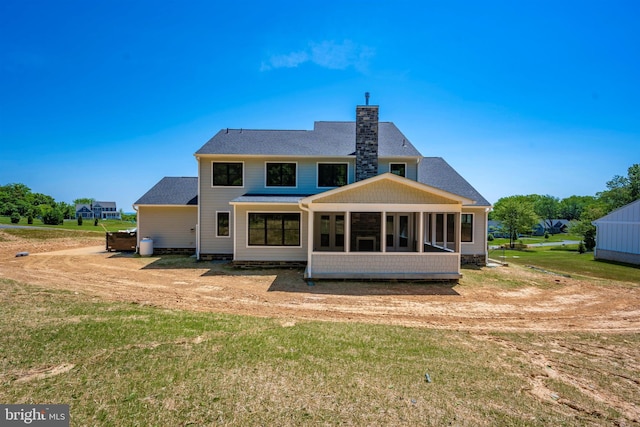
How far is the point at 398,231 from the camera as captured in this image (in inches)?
602

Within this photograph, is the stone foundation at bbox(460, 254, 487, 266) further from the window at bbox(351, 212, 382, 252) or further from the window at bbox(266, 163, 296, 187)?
the window at bbox(266, 163, 296, 187)

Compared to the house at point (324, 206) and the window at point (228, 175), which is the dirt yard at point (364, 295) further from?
the window at point (228, 175)

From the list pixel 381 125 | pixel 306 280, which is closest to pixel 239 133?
pixel 381 125

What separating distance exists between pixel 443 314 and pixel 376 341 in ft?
10.1

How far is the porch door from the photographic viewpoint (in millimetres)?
15281

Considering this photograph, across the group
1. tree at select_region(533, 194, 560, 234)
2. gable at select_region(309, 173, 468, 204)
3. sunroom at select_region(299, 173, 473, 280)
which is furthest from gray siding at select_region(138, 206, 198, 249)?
tree at select_region(533, 194, 560, 234)

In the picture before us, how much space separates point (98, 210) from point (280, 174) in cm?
11052

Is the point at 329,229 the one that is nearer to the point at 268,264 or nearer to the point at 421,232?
the point at 268,264

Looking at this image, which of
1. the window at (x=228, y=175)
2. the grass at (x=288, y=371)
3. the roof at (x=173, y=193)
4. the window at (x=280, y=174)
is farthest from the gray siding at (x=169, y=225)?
the grass at (x=288, y=371)

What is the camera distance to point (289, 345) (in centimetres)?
538

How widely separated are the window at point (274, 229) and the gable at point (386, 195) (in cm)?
309

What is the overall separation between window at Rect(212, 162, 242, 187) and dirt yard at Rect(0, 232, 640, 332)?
4.23 metres

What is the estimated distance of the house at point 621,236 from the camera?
62.4 feet

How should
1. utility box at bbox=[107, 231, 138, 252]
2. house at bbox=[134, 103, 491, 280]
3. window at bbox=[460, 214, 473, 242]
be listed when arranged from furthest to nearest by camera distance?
utility box at bbox=[107, 231, 138, 252], window at bbox=[460, 214, 473, 242], house at bbox=[134, 103, 491, 280]
